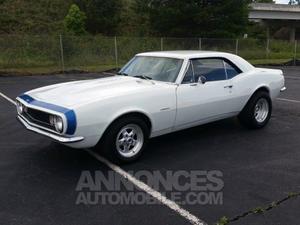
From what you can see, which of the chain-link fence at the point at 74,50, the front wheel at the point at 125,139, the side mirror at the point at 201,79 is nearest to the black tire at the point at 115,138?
the front wheel at the point at 125,139

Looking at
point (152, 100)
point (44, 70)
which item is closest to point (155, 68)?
point (152, 100)

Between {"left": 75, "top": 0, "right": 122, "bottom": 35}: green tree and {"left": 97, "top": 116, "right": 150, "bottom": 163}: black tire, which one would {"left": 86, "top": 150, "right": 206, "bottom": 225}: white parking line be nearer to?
Result: {"left": 97, "top": 116, "right": 150, "bottom": 163}: black tire

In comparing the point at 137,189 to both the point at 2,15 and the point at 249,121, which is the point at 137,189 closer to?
the point at 249,121

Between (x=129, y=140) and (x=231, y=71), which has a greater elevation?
(x=231, y=71)

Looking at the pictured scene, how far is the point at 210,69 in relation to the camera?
6.27 m

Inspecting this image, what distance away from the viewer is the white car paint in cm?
471

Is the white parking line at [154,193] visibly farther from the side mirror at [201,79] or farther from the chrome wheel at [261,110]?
the chrome wheel at [261,110]

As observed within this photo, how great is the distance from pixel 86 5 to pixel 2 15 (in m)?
7.30

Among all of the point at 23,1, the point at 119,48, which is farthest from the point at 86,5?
the point at 119,48

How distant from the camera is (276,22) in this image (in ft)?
204

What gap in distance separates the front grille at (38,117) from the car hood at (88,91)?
179mm

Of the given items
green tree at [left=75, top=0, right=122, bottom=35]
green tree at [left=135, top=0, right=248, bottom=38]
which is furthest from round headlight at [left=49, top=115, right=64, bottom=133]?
green tree at [left=75, top=0, right=122, bottom=35]

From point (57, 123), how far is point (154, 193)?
4.71ft

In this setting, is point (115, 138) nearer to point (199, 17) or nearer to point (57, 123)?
point (57, 123)
